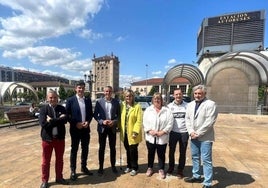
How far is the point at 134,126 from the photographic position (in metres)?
4.39

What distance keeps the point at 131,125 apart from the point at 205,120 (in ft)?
4.72

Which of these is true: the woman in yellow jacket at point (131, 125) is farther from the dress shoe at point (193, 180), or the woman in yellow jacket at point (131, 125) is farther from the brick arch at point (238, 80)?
the brick arch at point (238, 80)

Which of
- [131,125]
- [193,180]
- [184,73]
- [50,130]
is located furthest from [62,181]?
[184,73]

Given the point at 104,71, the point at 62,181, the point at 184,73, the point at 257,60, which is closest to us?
the point at 62,181

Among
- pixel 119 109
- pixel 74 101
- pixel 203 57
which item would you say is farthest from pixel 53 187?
pixel 203 57

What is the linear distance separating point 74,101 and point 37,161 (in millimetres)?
2181

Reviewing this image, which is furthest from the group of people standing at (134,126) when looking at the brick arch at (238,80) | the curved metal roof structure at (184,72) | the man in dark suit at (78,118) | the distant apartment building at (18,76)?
the distant apartment building at (18,76)

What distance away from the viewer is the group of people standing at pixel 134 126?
12.6 feet

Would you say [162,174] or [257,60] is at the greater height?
[257,60]

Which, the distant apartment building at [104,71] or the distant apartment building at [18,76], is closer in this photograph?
the distant apartment building at [104,71]

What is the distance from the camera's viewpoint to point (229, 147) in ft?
22.9

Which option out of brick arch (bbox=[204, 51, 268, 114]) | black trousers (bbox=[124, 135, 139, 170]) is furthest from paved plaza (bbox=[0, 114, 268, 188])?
brick arch (bbox=[204, 51, 268, 114])

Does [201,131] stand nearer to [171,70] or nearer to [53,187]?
[53,187]

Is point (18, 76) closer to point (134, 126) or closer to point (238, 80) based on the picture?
point (238, 80)
